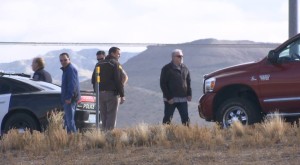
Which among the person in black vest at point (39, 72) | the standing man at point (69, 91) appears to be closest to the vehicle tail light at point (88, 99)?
the standing man at point (69, 91)

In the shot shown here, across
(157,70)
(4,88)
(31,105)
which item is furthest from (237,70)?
(157,70)

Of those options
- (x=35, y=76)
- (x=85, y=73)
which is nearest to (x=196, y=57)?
(x=85, y=73)

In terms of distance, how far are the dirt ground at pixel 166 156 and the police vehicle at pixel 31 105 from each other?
8.98ft

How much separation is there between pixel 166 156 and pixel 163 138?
1.34 m

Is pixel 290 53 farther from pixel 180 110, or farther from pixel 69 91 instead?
pixel 69 91

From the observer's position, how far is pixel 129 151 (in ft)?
42.4

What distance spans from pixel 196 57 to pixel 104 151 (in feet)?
366

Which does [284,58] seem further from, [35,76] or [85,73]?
[85,73]

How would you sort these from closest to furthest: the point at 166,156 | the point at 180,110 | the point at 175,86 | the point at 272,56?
the point at 166,156, the point at 272,56, the point at 175,86, the point at 180,110

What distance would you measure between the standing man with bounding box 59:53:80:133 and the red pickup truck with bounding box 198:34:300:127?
241 centimetres

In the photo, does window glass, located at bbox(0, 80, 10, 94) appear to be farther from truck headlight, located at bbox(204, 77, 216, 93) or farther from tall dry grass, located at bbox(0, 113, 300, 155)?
truck headlight, located at bbox(204, 77, 216, 93)

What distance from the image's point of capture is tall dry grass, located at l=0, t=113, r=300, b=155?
43.1 feet

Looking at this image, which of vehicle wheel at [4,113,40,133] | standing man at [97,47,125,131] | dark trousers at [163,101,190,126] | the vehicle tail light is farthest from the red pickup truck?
vehicle wheel at [4,113,40,133]

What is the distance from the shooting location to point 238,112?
51.4ft
